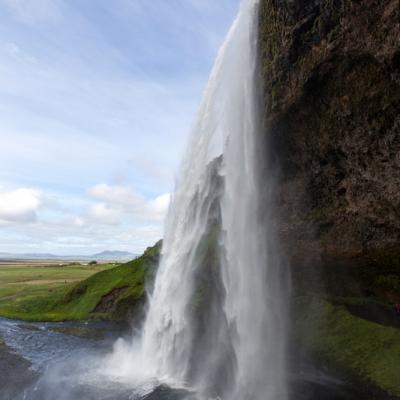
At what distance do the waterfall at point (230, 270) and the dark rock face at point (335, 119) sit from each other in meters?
1.70

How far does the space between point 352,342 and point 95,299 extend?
3230cm

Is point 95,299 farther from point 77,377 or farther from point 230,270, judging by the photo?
point 230,270

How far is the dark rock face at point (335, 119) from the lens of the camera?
626 inches

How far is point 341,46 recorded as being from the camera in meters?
16.8

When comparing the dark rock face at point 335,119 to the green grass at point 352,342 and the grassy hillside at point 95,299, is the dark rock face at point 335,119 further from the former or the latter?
the grassy hillside at point 95,299

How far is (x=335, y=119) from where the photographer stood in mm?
18578

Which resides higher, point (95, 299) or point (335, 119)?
point (335, 119)

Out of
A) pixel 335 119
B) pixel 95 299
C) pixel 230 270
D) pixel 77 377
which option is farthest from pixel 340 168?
pixel 95 299

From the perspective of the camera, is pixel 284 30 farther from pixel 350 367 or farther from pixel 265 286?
pixel 350 367

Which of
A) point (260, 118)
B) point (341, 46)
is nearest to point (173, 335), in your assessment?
point (260, 118)

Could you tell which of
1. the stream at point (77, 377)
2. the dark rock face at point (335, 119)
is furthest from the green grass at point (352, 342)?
the dark rock face at point (335, 119)

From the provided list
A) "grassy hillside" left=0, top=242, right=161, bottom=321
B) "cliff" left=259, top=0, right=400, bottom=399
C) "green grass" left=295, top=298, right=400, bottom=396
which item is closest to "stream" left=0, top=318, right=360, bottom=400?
"green grass" left=295, top=298, right=400, bottom=396

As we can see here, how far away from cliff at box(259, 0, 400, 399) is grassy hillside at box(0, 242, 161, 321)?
22.1 metres

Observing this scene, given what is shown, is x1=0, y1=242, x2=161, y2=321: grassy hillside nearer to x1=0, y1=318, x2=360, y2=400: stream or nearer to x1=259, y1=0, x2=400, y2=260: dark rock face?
x1=0, y1=318, x2=360, y2=400: stream
